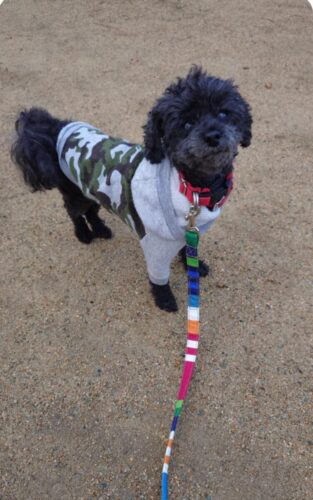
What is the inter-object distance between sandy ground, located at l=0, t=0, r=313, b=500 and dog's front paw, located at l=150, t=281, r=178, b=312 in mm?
71

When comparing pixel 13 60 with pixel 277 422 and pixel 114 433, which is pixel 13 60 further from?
pixel 277 422

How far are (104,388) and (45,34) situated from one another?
5.28 m

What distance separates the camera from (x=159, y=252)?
2420 mm

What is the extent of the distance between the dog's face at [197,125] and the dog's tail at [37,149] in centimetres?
76

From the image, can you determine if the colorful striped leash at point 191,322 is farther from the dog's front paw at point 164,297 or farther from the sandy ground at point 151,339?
the dog's front paw at point 164,297

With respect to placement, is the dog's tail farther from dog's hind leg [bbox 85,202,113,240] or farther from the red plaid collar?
the red plaid collar

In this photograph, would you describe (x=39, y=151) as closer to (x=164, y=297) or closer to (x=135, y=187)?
(x=135, y=187)

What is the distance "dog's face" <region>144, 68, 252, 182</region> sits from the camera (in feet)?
6.36

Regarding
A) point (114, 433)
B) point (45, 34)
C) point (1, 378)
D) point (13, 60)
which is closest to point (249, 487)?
point (114, 433)

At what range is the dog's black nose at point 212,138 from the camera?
191cm

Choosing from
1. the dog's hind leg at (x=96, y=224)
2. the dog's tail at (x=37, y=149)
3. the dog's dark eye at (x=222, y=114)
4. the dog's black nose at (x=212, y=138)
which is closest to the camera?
the dog's black nose at (x=212, y=138)

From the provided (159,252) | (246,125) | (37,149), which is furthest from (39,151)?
(246,125)

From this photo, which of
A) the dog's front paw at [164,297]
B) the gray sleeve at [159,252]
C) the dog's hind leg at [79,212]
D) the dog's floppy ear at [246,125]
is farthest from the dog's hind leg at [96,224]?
the dog's floppy ear at [246,125]

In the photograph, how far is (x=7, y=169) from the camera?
397 centimetres
